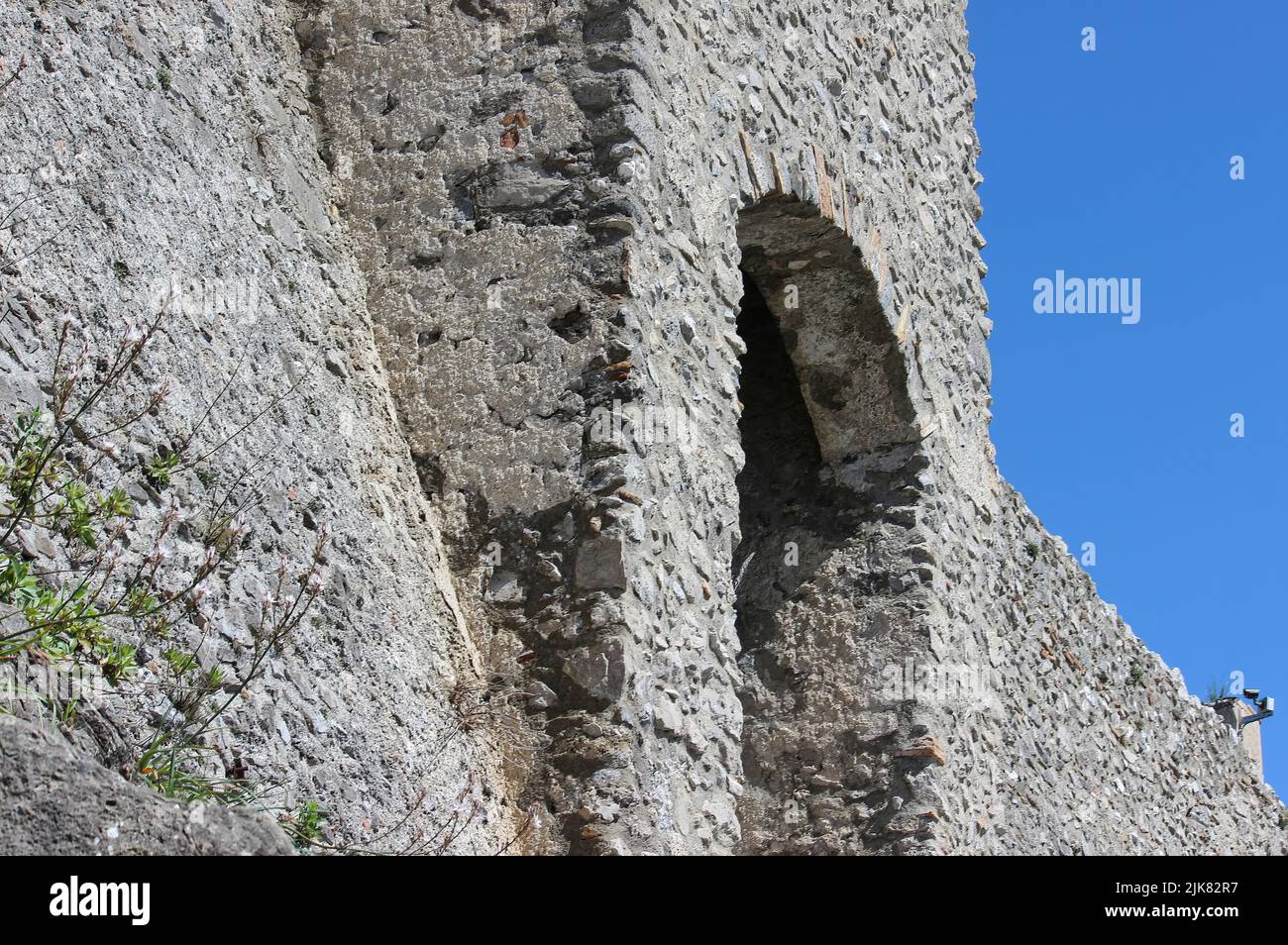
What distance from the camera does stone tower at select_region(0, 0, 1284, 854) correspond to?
14.1 ft

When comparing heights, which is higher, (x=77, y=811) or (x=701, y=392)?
(x=701, y=392)

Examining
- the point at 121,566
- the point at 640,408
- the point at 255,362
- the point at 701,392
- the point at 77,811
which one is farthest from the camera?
the point at 701,392

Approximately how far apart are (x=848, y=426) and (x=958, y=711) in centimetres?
131

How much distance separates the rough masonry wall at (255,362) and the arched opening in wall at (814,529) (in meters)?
2.12

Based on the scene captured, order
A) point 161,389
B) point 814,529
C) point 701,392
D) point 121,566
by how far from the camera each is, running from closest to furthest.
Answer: point 121,566 → point 161,389 → point 701,392 → point 814,529

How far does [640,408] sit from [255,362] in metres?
1.10

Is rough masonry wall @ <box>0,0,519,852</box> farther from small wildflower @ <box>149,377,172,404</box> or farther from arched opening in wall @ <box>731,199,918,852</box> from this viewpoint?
arched opening in wall @ <box>731,199,918,852</box>

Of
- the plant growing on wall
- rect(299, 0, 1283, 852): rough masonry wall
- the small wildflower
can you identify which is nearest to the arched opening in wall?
rect(299, 0, 1283, 852): rough masonry wall

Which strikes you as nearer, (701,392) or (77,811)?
(77,811)

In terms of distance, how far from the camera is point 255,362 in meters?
4.23

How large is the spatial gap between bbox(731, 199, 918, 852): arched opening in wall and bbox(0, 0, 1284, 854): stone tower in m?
0.01

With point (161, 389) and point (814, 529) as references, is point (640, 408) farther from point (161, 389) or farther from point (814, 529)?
point (814, 529)

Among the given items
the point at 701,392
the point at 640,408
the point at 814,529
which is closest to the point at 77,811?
the point at 640,408
